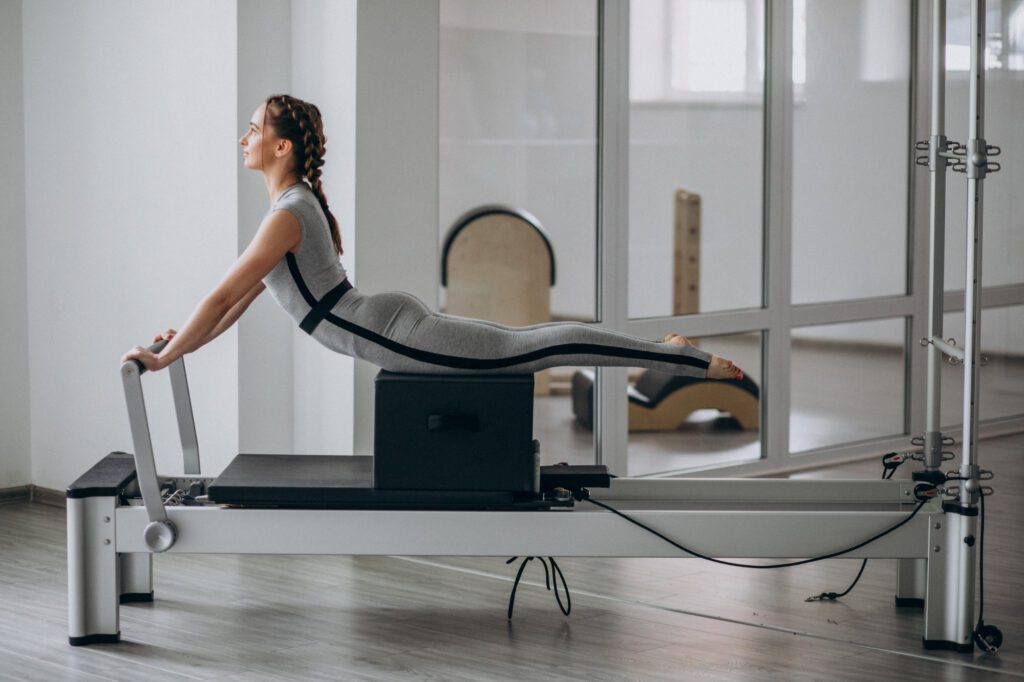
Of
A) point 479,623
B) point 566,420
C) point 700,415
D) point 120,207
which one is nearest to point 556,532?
point 479,623

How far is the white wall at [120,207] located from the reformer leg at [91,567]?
3.55 ft

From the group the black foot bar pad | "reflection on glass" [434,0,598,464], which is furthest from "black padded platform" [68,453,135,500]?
"reflection on glass" [434,0,598,464]

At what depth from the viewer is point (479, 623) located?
3258 millimetres

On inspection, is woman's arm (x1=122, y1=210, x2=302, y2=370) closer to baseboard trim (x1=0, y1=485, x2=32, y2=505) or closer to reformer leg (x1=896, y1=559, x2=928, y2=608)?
reformer leg (x1=896, y1=559, x2=928, y2=608)

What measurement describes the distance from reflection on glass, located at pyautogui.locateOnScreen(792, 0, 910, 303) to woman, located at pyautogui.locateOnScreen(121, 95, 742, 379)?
248cm

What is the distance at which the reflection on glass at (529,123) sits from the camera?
4.60m

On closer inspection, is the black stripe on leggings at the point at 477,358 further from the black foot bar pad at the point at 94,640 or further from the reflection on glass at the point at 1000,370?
the reflection on glass at the point at 1000,370

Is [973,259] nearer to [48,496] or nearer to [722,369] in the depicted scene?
[722,369]

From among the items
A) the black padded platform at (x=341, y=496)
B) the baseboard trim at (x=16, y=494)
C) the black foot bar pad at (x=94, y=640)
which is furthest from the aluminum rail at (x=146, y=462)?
the baseboard trim at (x=16, y=494)

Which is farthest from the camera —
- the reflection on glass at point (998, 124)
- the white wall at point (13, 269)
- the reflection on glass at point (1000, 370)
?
the reflection on glass at point (1000, 370)

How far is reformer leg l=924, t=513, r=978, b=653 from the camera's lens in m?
3.00

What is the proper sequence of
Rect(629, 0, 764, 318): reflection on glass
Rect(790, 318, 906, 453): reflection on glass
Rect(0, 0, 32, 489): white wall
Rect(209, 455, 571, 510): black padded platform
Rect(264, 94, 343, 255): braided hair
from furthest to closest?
Rect(790, 318, 906, 453): reflection on glass < Rect(629, 0, 764, 318): reflection on glass < Rect(0, 0, 32, 489): white wall < Rect(264, 94, 343, 255): braided hair < Rect(209, 455, 571, 510): black padded platform

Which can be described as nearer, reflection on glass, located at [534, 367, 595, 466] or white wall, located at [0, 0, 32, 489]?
white wall, located at [0, 0, 32, 489]

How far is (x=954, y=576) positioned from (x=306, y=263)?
1589mm
